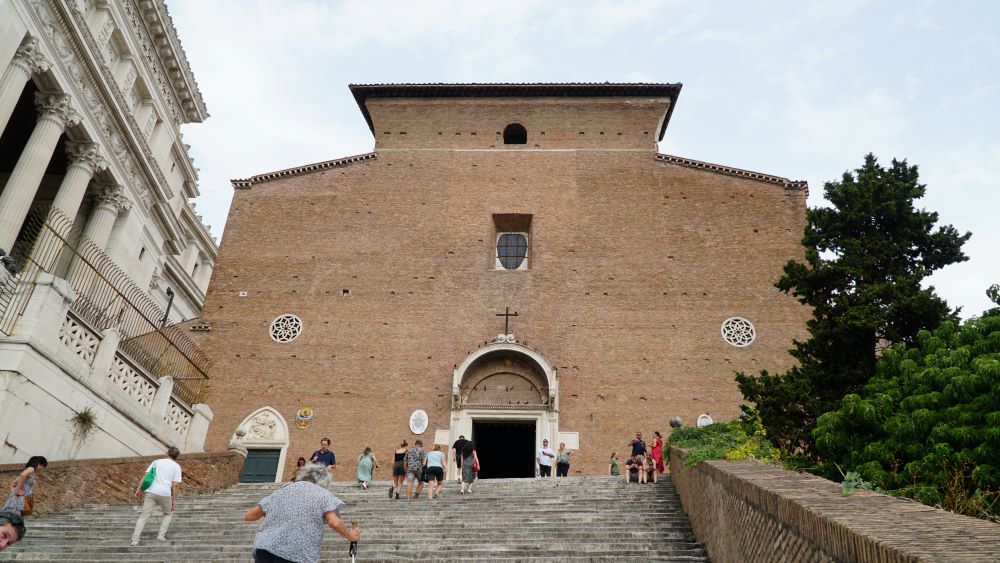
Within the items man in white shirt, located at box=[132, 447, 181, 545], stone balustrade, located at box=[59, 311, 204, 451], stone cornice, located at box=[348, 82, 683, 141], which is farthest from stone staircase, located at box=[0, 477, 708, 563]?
stone cornice, located at box=[348, 82, 683, 141]

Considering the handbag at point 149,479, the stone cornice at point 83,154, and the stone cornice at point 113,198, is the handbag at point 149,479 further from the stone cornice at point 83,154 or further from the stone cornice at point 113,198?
the stone cornice at point 113,198

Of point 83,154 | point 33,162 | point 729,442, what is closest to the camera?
point 729,442

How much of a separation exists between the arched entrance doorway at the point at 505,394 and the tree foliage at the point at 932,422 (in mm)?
8640

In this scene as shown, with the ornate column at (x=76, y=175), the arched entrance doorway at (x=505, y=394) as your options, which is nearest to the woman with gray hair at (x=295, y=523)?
the ornate column at (x=76, y=175)

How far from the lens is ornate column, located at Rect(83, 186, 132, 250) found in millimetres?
16453

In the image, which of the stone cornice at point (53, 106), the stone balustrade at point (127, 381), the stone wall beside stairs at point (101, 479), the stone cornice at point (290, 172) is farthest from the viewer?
the stone cornice at point (290, 172)

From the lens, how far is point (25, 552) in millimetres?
6836

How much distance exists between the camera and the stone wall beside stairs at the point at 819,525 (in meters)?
2.80

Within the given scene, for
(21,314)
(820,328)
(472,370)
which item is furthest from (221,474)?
(820,328)

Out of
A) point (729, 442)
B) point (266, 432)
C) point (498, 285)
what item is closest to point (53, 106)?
point (266, 432)

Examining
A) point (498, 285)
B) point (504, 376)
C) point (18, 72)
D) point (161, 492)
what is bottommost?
point (161, 492)

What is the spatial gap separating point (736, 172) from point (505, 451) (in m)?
10.2

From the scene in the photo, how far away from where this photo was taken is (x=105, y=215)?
16.8 metres

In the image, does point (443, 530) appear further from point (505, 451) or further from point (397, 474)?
point (505, 451)
